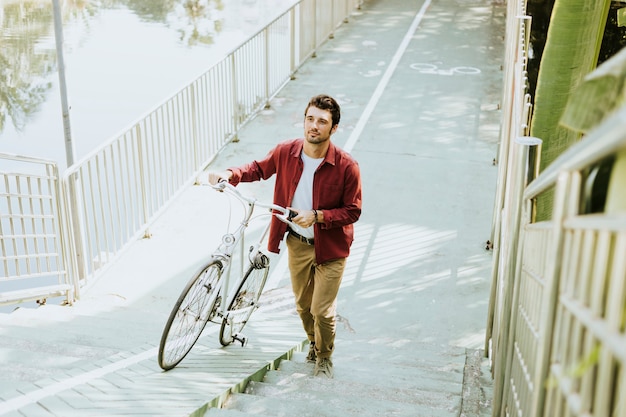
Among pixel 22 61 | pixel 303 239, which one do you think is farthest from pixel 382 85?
pixel 303 239

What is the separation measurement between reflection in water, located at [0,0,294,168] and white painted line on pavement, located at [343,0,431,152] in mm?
2385

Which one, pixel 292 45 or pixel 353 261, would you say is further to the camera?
pixel 292 45

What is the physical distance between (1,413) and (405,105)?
A: 9.14 meters

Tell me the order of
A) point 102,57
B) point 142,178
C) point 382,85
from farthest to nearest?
point 102,57, point 382,85, point 142,178

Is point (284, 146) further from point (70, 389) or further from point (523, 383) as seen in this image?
point (523, 383)

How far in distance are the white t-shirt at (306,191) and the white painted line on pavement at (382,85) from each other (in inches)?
210

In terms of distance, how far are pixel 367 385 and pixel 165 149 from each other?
14.7 feet

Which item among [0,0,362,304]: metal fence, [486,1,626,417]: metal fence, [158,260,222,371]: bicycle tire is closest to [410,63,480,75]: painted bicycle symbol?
[0,0,362,304]: metal fence

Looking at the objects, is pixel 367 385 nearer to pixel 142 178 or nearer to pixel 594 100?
pixel 594 100

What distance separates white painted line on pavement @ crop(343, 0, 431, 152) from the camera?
407 inches

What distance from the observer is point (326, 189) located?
4.38 m

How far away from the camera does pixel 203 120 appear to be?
9219mm

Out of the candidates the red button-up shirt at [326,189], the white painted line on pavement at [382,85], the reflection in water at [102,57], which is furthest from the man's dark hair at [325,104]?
the white painted line on pavement at [382,85]

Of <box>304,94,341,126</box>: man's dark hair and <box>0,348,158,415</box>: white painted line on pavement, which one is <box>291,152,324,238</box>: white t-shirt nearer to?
<box>304,94,341,126</box>: man's dark hair
